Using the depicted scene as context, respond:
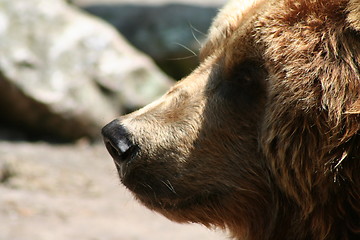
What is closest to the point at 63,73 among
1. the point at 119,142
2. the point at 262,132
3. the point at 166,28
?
the point at 166,28

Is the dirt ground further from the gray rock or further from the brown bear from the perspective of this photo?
the gray rock

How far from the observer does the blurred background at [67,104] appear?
654 centimetres

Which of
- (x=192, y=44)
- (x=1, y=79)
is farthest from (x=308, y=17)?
(x=192, y=44)

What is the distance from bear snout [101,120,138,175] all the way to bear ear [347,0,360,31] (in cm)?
101

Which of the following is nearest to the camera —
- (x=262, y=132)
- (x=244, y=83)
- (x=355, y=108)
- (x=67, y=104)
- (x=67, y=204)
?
(x=355, y=108)

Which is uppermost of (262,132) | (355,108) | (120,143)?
(355,108)

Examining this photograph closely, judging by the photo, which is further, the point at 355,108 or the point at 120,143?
the point at 120,143

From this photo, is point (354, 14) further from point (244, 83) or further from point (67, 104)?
point (67, 104)

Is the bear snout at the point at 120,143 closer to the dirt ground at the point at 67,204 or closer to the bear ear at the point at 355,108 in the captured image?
the bear ear at the point at 355,108

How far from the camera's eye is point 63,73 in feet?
28.0

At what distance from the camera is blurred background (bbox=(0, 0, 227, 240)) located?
6540mm

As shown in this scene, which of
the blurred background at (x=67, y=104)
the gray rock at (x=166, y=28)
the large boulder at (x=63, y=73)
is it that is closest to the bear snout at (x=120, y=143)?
the blurred background at (x=67, y=104)

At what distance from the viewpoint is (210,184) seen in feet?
9.99

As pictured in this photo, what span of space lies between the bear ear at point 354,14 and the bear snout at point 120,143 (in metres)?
1.01
